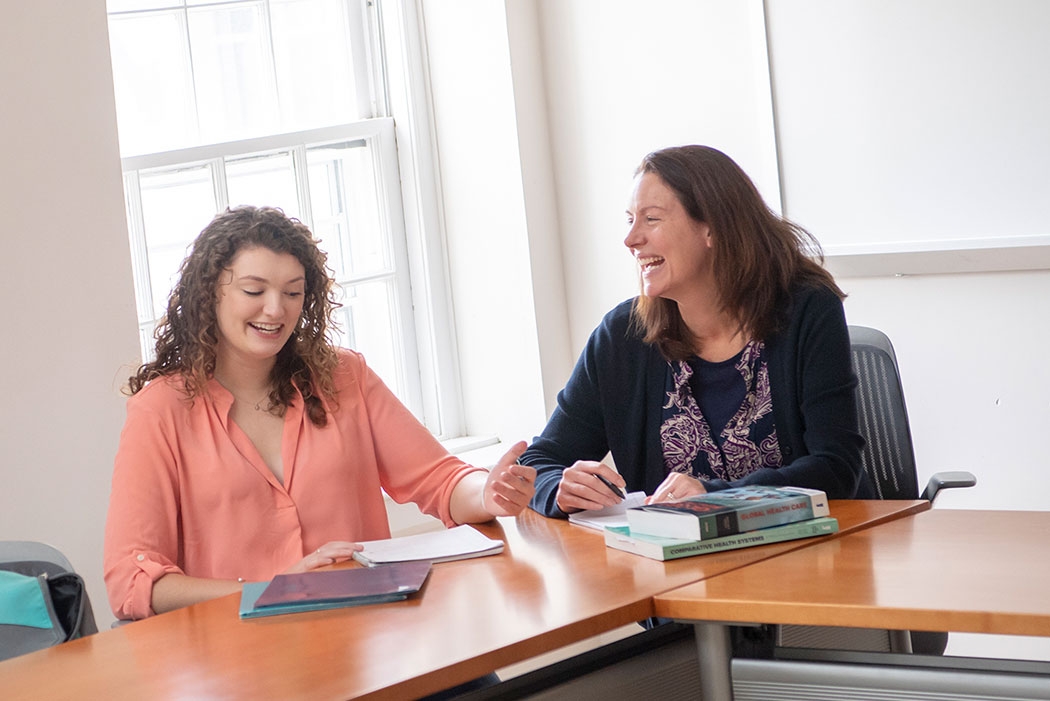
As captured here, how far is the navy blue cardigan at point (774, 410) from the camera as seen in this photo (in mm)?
2299

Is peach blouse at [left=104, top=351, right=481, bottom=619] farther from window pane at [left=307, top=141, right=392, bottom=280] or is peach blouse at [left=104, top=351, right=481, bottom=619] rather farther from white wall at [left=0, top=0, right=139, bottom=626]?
window pane at [left=307, top=141, right=392, bottom=280]

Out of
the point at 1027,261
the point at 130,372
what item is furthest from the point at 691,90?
the point at 130,372

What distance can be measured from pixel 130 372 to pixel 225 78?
3.44ft

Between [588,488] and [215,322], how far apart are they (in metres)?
0.78

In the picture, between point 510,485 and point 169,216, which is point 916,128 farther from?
point 169,216

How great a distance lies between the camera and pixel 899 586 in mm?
1612

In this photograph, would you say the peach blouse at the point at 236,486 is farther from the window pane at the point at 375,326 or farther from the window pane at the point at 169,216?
the window pane at the point at 375,326

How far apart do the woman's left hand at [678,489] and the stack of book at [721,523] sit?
13cm

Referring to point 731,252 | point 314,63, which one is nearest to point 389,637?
point 731,252

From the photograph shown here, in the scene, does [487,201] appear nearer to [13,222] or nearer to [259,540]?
[13,222]

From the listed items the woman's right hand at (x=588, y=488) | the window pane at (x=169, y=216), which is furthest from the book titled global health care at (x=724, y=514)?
the window pane at (x=169, y=216)

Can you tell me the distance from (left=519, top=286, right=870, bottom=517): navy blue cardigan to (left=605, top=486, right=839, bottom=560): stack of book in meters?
0.25

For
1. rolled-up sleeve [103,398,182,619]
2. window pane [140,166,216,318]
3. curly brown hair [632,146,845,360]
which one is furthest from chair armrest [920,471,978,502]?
window pane [140,166,216,318]

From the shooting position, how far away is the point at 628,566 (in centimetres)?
188
